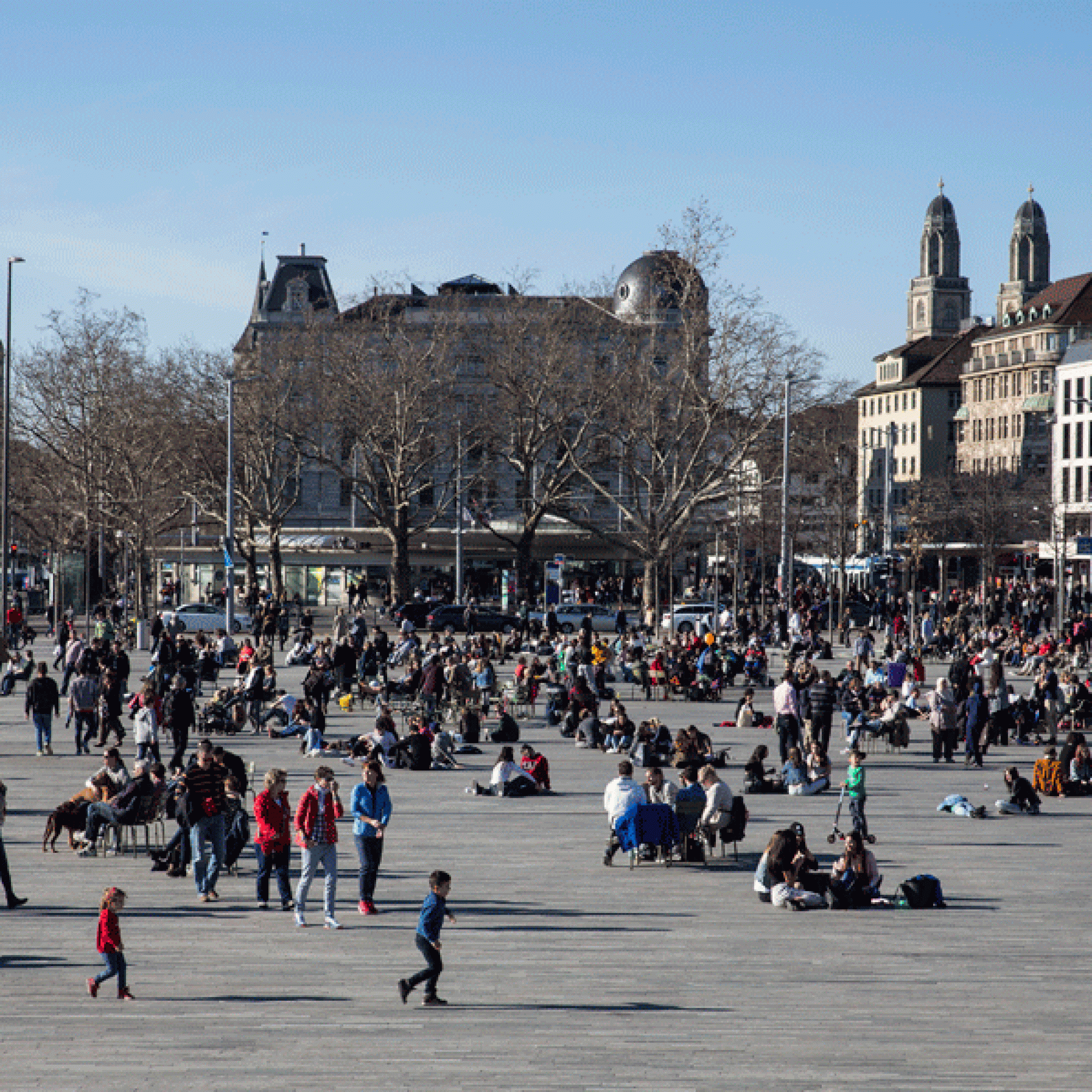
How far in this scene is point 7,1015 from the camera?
1149 cm

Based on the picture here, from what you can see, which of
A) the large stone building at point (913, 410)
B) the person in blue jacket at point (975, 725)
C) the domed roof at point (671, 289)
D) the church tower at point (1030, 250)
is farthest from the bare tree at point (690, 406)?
the church tower at point (1030, 250)

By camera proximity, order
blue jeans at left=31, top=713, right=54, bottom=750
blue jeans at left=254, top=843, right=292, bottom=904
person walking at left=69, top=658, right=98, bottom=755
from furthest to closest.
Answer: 1. person walking at left=69, top=658, right=98, bottom=755
2. blue jeans at left=31, top=713, right=54, bottom=750
3. blue jeans at left=254, top=843, right=292, bottom=904

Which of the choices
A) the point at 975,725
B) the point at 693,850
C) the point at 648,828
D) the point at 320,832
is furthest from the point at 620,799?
the point at 975,725

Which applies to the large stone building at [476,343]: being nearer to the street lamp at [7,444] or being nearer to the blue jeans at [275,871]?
the street lamp at [7,444]

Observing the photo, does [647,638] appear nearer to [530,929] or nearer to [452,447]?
[452,447]

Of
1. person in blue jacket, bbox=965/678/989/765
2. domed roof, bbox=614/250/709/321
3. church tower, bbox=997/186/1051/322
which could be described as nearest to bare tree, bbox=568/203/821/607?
domed roof, bbox=614/250/709/321

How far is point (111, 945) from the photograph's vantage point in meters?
11.7

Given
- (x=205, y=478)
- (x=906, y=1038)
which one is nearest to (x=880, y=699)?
(x=906, y=1038)

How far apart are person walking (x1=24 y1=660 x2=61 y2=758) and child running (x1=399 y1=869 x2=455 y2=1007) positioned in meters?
14.7

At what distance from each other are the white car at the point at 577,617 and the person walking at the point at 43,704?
3065cm

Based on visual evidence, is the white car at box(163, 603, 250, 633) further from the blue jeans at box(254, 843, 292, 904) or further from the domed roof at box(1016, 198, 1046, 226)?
the domed roof at box(1016, 198, 1046, 226)

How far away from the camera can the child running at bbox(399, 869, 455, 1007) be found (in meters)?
11.8

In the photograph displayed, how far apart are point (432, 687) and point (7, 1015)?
18209 mm

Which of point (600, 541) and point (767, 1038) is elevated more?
point (600, 541)
